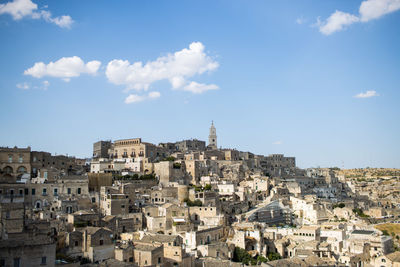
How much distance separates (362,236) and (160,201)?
1997 centimetres

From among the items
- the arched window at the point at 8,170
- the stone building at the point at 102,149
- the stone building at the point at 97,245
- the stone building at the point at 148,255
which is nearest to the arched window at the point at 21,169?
the arched window at the point at 8,170

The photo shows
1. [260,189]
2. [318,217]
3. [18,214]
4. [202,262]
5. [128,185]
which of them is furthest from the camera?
[260,189]

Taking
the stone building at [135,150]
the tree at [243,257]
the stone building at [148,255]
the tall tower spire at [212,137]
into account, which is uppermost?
the tall tower spire at [212,137]

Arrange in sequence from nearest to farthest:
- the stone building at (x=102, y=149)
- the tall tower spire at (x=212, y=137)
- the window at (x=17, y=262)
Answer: the window at (x=17, y=262) → the stone building at (x=102, y=149) → the tall tower spire at (x=212, y=137)

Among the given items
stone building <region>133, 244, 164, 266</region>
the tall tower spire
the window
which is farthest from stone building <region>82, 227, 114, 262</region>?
the tall tower spire

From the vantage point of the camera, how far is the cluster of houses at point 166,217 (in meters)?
27.3

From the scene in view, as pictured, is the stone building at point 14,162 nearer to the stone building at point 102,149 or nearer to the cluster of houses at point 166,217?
the cluster of houses at point 166,217

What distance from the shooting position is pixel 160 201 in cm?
4253

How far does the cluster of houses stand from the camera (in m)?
27.3

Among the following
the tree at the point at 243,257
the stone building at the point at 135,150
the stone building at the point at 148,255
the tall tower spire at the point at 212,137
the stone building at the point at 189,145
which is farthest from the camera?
the tall tower spire at the point at 212,137

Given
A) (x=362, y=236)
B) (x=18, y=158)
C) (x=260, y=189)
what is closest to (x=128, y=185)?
(x=18, y=158)

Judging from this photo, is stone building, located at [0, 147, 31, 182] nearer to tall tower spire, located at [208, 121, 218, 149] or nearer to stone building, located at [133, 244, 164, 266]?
stone building, located at [133, 244, 164, 266]

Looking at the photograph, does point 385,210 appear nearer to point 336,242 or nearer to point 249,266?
point 336,242

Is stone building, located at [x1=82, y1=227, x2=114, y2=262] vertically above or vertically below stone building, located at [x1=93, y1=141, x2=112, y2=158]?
below
